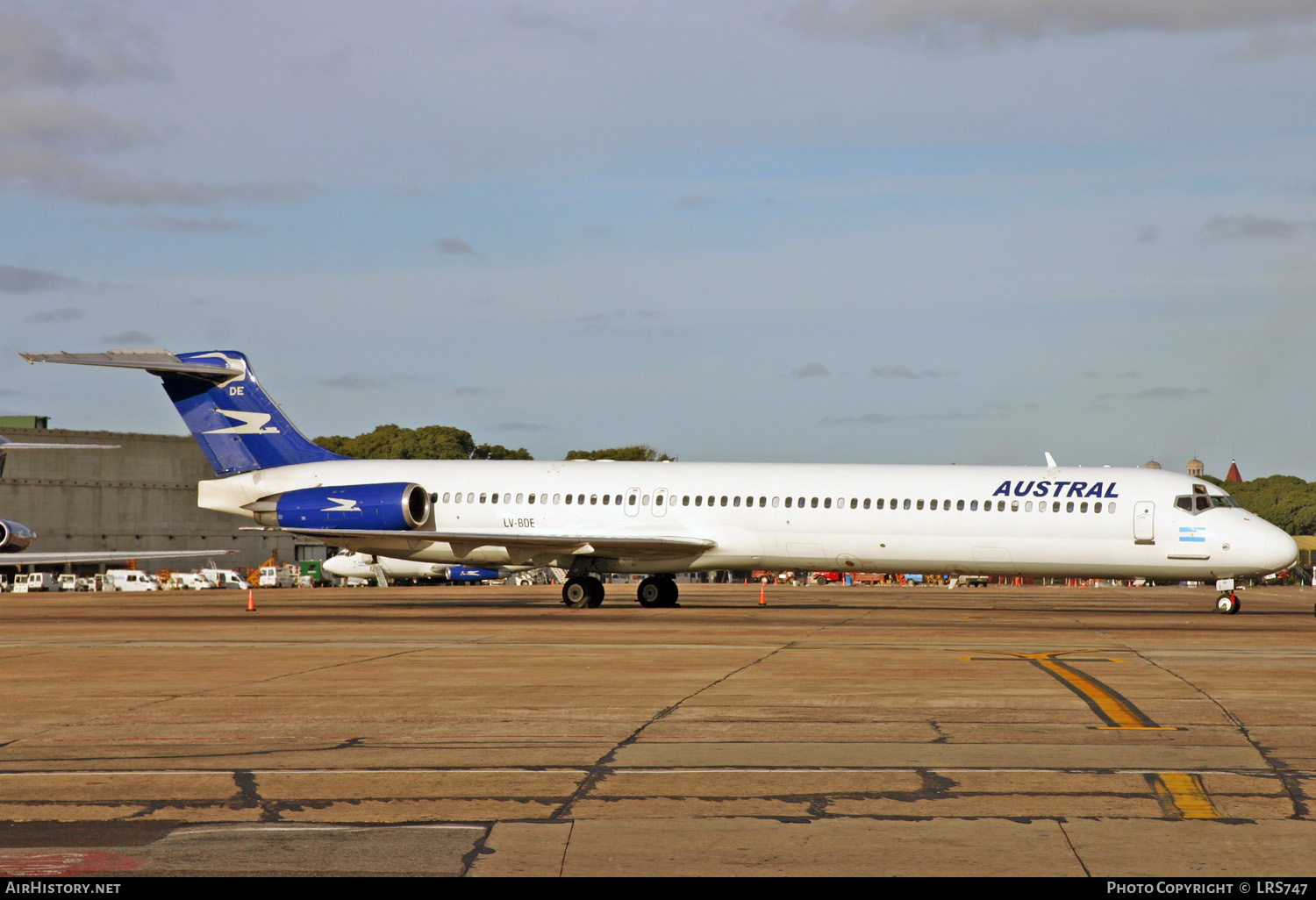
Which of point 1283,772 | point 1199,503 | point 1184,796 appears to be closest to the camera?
point 1184,796

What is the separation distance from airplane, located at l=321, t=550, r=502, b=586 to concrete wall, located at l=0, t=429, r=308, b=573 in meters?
29.6

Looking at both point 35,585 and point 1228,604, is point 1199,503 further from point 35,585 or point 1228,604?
point 35,585

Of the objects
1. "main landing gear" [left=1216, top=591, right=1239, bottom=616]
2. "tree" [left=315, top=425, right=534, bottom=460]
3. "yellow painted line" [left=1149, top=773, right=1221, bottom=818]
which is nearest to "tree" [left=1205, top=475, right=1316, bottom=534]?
"tree" [left=315, top=425, right=534, bottom=460]

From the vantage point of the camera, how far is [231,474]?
3666 cm

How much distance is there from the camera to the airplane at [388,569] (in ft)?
212

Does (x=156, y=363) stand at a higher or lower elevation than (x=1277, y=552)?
higher

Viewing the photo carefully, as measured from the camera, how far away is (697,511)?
107 feet

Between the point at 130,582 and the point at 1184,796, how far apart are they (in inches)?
2411

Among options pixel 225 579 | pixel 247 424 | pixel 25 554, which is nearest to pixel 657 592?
pixel 247 424

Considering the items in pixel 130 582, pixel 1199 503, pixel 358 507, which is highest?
pixel 1199 503

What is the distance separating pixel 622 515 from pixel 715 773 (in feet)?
79.5

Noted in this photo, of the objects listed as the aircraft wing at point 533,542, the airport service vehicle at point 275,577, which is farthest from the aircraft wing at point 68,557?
the airport service vehicle at point 275,577

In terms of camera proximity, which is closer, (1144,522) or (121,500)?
(1144,522)

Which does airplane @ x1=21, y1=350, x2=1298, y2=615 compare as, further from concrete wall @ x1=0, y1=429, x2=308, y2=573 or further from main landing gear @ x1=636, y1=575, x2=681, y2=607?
concrete wall @ x1=0, y1=429, x2=308, y2=573
